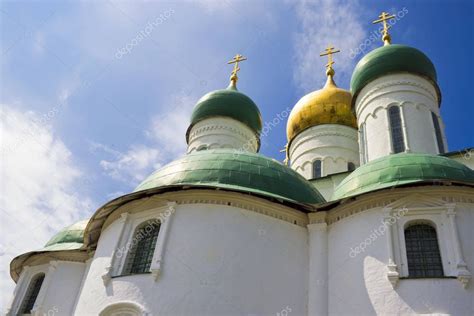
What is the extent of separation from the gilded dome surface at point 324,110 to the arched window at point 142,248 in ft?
32.7

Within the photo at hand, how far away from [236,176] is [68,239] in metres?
5.36

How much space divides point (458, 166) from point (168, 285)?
560 centimetres

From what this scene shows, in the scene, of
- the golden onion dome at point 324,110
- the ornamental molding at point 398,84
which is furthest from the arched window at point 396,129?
the golden onion dome at point 324,110

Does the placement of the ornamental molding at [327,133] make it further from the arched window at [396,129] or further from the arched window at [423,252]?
the arched window at [423,252]

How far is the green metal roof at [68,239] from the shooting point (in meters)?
11.7

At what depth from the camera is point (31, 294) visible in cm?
1150

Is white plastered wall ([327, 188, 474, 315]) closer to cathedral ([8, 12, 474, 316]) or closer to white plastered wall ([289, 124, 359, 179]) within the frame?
cathedral ([8, 12, 474, 316])

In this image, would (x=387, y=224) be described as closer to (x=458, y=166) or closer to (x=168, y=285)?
(x=458, y=166)

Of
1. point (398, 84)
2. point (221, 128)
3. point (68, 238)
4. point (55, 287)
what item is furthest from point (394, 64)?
point (55, 287)

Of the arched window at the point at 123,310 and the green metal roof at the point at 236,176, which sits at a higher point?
the green metal roof at the point at 236,176

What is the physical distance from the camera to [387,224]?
7887mm

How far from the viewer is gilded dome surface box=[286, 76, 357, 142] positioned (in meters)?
17.3

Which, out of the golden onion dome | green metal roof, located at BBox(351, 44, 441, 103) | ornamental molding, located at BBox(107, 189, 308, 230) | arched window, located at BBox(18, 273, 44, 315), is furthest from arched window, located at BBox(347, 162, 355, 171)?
arched window, located at BBox(18, 273, 44, 315)

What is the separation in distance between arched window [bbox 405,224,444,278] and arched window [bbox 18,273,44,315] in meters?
8.54
